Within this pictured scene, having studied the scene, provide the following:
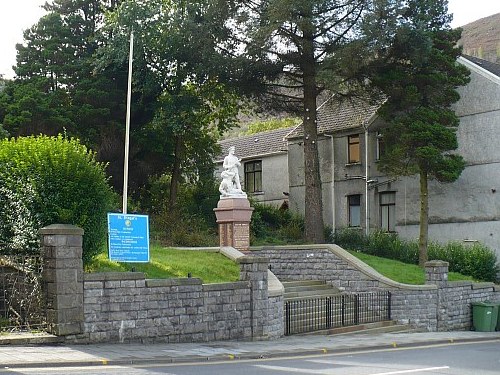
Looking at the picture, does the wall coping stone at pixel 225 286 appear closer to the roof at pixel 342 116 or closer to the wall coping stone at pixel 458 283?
the wall coping stone at pixel 458 283

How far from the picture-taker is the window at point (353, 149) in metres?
38.0

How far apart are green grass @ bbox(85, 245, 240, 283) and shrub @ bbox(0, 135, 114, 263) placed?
31.0 inches

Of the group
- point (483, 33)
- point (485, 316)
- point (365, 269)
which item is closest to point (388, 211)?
point (485, 316)

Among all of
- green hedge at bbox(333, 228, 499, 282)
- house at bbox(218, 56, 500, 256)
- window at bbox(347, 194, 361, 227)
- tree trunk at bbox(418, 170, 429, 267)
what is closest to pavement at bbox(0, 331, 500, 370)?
tree trunk at bbox(418, 170, 429, 267)

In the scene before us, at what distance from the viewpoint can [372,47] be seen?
1112 inches

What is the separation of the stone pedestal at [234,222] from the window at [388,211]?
12.7 m

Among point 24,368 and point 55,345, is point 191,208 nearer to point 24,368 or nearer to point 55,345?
point 55,345

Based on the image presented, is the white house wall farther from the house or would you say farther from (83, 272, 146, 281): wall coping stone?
(83, 272, 146, 281): wall coping stone

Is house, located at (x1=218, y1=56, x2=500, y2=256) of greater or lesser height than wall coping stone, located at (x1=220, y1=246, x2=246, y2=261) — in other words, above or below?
above

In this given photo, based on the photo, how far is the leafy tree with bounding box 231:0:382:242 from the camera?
28.3 meters

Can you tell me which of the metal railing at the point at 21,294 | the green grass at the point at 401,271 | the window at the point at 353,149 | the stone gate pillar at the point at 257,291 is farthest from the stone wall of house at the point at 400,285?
the metal railing at the point at 21,294

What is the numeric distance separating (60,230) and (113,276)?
1648 mm

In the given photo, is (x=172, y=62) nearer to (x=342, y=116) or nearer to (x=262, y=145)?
(x=342, y=116)

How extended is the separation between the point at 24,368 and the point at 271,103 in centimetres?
2216
